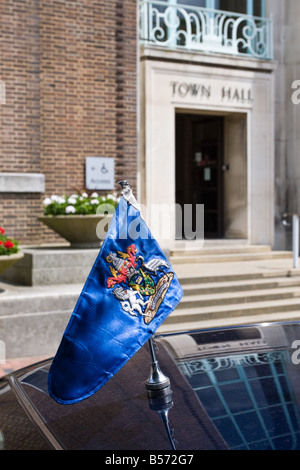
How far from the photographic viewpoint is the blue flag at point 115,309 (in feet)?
5.74

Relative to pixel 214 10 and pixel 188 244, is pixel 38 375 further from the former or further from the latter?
pixel 214 10

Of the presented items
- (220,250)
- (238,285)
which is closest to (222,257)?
(220,250)

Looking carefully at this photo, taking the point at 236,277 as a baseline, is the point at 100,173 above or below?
above

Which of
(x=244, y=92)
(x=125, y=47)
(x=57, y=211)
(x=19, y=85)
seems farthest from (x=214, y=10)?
(x=57, y=211)

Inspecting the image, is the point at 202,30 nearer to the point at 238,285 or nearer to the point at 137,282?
the point at 238,285

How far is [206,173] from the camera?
15102mm

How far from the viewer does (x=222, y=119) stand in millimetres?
14641

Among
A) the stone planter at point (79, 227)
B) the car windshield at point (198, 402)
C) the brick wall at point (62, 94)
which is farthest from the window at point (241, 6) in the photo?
the car windshield at point (198, 402)

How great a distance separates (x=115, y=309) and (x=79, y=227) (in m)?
6.73

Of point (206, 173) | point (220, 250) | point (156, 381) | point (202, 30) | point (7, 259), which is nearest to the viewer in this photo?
point (156, 381)

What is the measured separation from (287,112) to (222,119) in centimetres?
165

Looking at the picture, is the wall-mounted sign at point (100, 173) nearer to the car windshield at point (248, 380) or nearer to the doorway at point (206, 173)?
the doorway at point (206, 173)

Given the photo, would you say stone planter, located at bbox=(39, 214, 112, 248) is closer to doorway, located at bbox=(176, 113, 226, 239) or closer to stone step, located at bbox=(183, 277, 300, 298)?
stone step, located at bbox=(183, 277, 300, 298)

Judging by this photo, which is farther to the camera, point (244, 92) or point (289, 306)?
point (244, 92)
